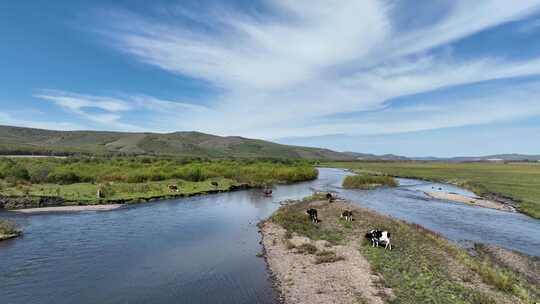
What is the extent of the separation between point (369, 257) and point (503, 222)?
77.7ft

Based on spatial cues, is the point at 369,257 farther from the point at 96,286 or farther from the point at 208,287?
the point at 96,286

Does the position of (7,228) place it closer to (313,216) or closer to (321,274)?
(321,274)

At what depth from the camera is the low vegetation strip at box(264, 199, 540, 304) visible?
15.3 metres

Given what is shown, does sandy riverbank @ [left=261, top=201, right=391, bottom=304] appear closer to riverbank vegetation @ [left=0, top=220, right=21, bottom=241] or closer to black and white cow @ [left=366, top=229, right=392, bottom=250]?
black and white cow @ [left=366, top=229, right=392, bottom=250]

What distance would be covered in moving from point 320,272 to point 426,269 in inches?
243

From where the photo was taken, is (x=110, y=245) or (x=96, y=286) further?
(x=110, y=245)

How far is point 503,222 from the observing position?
34812mm

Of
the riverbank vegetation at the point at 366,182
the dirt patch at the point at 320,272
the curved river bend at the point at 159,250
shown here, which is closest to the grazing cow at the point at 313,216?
the curved river bend at the point at 159,250

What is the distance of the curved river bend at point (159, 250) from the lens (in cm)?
1662

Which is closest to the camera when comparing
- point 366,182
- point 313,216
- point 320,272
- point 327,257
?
point 320,272

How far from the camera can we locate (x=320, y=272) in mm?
18891

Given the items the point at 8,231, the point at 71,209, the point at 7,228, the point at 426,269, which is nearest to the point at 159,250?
the point at 8,231

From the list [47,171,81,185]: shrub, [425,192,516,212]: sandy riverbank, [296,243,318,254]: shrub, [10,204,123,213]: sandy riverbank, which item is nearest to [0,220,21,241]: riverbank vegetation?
[10,204,123,213]: sandy riverbank

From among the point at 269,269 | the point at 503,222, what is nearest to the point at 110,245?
the point at 269,269
